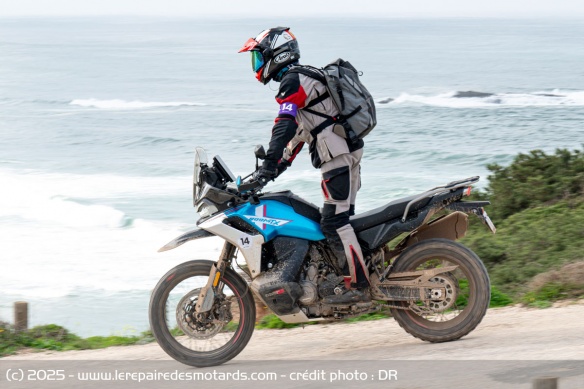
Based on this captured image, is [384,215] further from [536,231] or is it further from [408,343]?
[536,231]

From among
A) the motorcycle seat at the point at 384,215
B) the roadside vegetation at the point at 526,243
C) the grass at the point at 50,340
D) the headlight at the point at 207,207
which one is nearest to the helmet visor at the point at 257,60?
the headlight at the point at 207,207

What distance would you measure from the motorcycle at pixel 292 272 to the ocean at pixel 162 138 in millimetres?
3059

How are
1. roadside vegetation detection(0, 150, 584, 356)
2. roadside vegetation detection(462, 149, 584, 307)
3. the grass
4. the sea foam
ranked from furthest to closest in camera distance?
the sea foam < roadside vegetation detection(462, 149, 584, 307) < roadside vegetation detection(0, 150, 584, 356) < the grass

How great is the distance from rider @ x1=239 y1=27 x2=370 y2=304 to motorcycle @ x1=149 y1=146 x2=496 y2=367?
0.13 meters

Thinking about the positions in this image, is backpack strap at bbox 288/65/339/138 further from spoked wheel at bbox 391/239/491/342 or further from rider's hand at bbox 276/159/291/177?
spoked wheel at bbox 391/239/491/342

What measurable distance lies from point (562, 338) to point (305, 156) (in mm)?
23027

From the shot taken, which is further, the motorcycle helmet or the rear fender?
the rear fender

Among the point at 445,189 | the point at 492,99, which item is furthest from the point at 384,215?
the point at 492,99

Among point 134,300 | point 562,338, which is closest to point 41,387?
point 562,338

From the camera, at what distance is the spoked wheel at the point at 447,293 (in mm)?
6414

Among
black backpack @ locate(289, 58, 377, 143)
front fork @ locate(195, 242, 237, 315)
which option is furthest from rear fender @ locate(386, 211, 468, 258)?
front fork @ locate(195, 242, 237, 315)

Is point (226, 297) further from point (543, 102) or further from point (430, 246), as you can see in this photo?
point (543, 102)

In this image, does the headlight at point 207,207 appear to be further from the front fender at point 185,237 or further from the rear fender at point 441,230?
the rear fender at point 441,230

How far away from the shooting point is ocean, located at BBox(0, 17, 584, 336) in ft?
57.1
